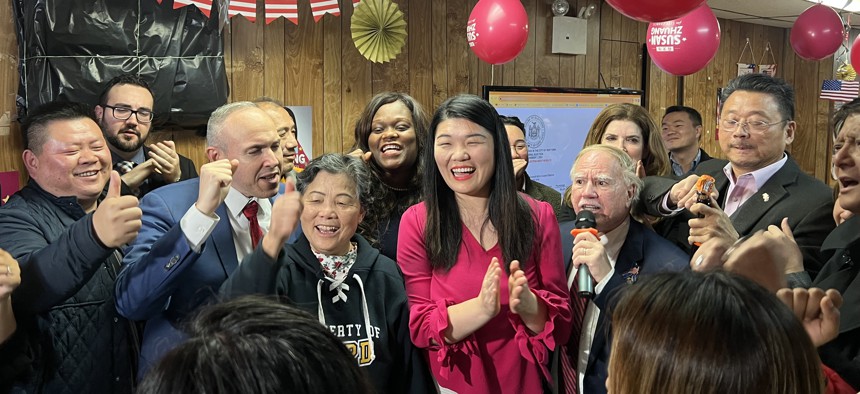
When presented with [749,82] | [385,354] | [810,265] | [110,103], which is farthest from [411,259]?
[110,103]

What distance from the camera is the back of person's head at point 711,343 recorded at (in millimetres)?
845

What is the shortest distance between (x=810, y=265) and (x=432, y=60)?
293 cm

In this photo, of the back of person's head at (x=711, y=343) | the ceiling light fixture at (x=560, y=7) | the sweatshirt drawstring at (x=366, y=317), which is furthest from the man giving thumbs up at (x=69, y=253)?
the ceiling light fixture at (x=560, y=7)

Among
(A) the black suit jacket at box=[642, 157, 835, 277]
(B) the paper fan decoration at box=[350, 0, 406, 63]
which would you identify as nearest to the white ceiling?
(B) the paper fan decoration at box=[350, 0, 406, 63]

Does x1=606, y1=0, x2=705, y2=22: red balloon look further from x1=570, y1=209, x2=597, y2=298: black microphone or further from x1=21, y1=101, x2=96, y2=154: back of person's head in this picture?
x1=21, y1=101, x2=96, y2=154: back of person's head

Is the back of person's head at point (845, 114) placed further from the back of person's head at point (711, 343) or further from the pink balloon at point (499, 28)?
the pink balloon at point (499, 28)

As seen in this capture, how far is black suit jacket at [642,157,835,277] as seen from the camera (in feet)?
6.73

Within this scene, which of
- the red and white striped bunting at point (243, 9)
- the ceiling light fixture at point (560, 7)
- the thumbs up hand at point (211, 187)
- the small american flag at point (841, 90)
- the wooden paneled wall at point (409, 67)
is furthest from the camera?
the small american flag at point (841, 90)

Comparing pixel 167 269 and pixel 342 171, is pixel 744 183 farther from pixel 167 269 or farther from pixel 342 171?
pixel 167 269

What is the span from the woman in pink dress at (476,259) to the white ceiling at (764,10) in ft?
13.8

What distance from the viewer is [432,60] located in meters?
4.51

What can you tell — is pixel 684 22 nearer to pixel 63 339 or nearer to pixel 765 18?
pixel 63 339

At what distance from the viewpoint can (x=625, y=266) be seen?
1.95m

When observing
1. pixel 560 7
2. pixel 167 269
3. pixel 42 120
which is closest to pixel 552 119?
pixel 560 7
